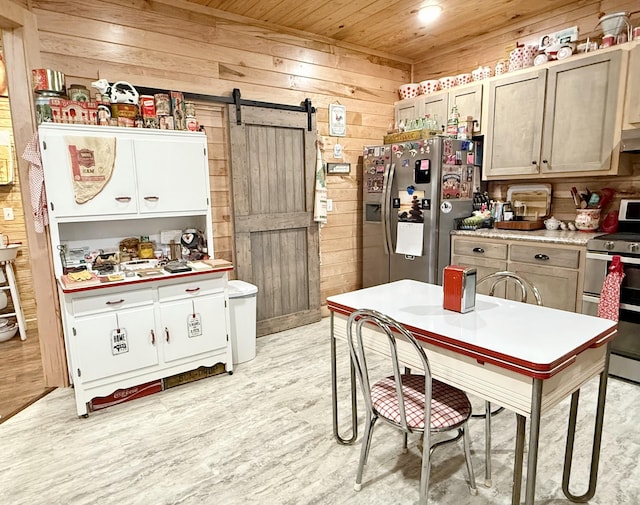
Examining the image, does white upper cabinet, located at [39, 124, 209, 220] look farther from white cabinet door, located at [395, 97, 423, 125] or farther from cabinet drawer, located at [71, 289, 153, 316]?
white cabinet door, located at [395, 97, 423, 125]

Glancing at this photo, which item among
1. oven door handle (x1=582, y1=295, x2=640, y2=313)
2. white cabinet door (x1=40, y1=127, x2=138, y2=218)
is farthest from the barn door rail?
oven door handle (x1=582, y1=295, x2=640, y2=313)

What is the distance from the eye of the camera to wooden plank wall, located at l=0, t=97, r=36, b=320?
12.6 feet

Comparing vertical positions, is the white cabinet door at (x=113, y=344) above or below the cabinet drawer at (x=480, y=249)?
below

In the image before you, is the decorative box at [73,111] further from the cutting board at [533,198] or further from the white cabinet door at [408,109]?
the cutting board at [533,198]

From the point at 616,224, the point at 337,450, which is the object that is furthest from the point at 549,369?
the point at 616,224

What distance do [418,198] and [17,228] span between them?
12.3 feet

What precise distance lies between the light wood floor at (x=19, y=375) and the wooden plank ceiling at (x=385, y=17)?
304 cm

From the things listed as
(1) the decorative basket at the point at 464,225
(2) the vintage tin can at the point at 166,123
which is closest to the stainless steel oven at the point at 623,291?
(1) the decorative basket at the point at 464,225

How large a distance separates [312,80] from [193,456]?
129 inches

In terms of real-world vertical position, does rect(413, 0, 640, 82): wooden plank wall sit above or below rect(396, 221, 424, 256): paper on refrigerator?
above

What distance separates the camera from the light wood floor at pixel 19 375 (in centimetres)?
268

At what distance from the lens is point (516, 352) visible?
52.0 inches

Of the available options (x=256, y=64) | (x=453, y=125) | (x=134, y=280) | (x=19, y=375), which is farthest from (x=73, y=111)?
(x=453, y=125)

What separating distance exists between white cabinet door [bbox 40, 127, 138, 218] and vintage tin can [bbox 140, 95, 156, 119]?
238mm
